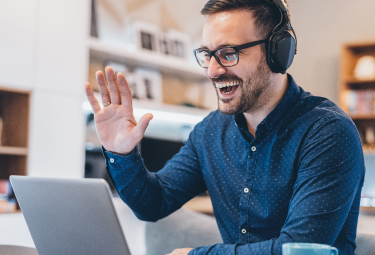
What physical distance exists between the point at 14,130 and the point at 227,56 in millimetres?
1718

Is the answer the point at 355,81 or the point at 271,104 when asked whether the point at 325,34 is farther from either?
the point at 271,104

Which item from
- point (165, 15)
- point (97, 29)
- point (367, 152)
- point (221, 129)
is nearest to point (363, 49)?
point (367, 152)

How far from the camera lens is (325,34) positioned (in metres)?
4.37

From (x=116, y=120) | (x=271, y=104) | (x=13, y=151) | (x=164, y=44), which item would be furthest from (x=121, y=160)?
(x=164, y=44)

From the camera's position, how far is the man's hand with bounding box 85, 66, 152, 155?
108 cm

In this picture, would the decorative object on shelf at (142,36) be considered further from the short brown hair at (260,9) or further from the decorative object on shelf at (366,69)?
the decorative object on shelf at (366,69)

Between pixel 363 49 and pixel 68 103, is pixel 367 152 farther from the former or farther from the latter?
pixel 68 103

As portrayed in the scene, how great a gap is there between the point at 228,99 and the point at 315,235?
18.4 inches

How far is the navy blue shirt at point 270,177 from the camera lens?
94cm

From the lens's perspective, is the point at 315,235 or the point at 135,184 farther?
the point at 135,184

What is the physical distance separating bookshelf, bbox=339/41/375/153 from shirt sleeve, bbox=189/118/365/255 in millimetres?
2933

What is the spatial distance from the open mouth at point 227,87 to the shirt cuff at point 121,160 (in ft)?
1.05

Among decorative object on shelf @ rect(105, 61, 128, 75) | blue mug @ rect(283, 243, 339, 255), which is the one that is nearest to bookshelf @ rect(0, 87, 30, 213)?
decorative object on shelf @ rect(105, 61, 128, 75)

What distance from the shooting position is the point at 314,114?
1116mm
